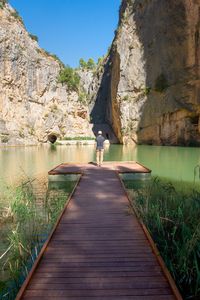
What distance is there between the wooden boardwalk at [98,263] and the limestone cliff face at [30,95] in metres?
40.2

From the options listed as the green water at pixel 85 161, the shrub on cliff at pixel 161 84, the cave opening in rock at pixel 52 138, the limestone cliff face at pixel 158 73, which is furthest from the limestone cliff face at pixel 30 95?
the green water at pixel 85 161

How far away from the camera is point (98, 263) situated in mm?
4066

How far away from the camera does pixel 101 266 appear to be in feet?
13.0

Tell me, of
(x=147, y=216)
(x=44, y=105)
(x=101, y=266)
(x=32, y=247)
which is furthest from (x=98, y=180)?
(x=44, y=105)

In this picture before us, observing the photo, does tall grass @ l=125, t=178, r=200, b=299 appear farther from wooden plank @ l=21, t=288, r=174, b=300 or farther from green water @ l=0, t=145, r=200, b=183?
green water @ l=0, t=145, r=200, b=183

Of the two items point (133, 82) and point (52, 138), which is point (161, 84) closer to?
point (133, 82)

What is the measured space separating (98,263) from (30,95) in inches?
1975

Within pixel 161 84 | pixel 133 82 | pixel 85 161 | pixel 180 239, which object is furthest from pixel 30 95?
pixel 180 239

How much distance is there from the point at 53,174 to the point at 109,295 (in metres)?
9.90

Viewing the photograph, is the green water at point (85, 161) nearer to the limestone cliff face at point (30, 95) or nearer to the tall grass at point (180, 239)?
the tall grass at point (180, 239)

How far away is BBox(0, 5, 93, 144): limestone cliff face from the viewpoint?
46.3m

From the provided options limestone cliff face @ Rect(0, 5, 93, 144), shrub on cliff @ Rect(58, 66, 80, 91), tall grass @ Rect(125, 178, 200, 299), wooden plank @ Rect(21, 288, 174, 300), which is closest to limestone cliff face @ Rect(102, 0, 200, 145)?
shrub on cliff @ Rect(58, 66, 80, 91)

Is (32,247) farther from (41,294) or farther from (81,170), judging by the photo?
(81,170)

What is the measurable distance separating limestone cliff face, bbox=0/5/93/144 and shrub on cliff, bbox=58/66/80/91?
Result: 3.46 ft
